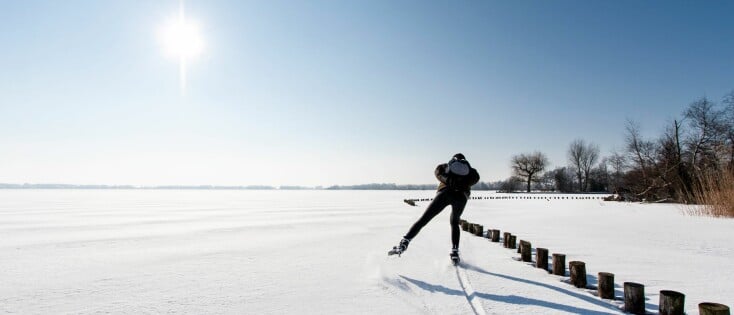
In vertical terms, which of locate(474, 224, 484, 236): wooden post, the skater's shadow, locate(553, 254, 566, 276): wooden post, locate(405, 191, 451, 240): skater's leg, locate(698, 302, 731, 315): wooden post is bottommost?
locate(474, 224, 484, 236): wooden post

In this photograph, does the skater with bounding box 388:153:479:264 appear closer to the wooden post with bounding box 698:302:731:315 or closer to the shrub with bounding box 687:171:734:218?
the wooden post with bounding box 698:302:731:315

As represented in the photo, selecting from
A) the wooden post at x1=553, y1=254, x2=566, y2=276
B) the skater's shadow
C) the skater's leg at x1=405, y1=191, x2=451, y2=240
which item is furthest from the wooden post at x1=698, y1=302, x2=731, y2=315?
the skater's leg at x1=405, y1=191, x2=451, y2=240

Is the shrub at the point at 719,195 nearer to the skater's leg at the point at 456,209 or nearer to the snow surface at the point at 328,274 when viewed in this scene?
the snow surface at the point at 328,274

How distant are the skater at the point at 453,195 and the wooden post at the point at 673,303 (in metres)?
2.55

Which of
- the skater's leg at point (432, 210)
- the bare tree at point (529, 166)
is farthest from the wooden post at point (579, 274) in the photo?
the bare tree at point (529, 166)

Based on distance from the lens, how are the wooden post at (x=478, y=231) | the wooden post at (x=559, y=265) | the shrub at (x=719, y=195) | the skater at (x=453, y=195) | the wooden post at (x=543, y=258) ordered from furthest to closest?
the shrub at (x=719, y=195) → the wooden post at (x=478, y=231) → the skater at (x=453, y=195) → the wooden post at (x=543, y=258) → the wooden post at (x=559, y=265)

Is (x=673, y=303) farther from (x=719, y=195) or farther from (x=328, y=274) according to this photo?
(x=719, y=195)

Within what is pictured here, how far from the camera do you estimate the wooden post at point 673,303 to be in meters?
3.04

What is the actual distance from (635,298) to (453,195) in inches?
97.5

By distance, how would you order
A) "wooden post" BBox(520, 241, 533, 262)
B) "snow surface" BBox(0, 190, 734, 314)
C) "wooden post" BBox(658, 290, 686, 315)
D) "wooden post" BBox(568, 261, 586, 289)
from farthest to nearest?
"wooden post" BBox(520, 241, 533, 262) → "wooden post" BBox(568, 261, 586, 289) → "snow surface" BBox(0, 190, 734, 314) → "wooden post" BBox(658, 290, 686, 315)

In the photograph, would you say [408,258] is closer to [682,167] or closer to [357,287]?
[357,287]

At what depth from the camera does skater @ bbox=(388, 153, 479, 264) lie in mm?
5379

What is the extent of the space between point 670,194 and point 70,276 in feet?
102

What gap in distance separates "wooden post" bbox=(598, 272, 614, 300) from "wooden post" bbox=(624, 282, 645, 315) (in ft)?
1.12
